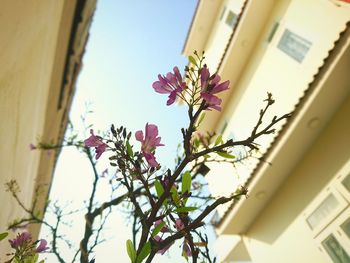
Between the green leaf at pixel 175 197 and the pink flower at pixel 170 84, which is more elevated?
the pink flower at pixel 170 84

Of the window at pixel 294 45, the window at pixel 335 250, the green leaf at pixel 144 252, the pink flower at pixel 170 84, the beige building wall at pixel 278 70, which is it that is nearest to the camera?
the green leaf at pixel 144 252

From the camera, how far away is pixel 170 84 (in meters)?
1.22

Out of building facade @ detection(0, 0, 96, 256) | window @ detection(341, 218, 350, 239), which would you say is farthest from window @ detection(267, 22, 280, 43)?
building facade @ detection(0, 0, 96, 256)

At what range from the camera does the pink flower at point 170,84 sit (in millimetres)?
1194

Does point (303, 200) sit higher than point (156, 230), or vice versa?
point (303, 200)

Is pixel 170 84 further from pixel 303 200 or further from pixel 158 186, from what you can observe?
pixel 303 200

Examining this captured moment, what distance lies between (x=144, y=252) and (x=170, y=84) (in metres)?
0.62

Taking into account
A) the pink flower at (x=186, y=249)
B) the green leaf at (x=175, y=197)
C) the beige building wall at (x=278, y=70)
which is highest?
the beige building wall at (x=278, y=70)

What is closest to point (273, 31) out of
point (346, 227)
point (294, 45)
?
point (294, 45)

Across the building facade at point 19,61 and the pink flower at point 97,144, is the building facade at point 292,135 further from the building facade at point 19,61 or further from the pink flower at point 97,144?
the pink flower at point 97,144

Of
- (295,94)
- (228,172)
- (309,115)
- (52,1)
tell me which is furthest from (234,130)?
(52,1)

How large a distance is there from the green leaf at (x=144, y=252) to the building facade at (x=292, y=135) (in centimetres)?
342

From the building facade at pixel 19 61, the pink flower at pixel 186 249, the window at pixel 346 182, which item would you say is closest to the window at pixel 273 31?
the window at pixel 346 182

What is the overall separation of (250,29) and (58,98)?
22.6 feet
